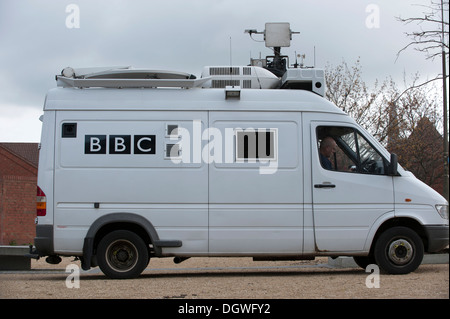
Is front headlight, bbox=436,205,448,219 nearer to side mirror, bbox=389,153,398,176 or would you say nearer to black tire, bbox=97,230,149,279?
side mirror, bbox=389,153,398,176

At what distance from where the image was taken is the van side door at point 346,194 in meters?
8.91

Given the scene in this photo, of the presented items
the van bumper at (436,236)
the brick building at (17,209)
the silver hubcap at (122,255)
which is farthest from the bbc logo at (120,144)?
the brick building at (17,209)

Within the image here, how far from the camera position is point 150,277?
31.3 feet

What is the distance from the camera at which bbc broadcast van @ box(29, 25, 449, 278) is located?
8812 mm

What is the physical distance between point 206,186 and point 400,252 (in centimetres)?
302

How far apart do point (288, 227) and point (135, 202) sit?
2.23 meters

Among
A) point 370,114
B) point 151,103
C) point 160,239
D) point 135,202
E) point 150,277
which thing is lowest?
point 150,277

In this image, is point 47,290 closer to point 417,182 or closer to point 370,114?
point 417,182

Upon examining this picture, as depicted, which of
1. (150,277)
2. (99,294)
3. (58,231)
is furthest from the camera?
(150,277)

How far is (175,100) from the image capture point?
907 cm

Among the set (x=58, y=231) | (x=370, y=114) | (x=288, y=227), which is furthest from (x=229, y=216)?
(x=370, y=114)

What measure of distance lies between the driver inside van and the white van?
0.07 m

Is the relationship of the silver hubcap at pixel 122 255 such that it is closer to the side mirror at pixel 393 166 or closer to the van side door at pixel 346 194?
the van side door at pixel 346 194

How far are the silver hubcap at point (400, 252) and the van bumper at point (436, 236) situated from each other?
1.04 ft
